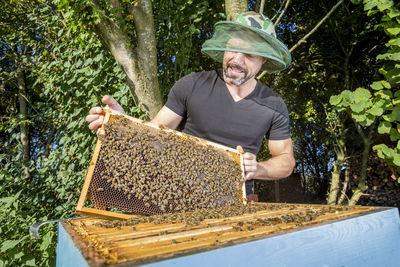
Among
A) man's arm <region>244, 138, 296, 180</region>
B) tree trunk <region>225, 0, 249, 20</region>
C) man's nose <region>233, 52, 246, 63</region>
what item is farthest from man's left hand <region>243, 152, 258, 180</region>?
tree trunk <region>225, 0, 249, 20</region>

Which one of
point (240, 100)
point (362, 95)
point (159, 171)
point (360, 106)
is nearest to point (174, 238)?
point (159, 171)

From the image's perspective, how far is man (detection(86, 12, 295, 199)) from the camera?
2.56 meters

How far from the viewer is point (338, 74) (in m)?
7.36

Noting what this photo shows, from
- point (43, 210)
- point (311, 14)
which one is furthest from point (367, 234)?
point (311, 14)

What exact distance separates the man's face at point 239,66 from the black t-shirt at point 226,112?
27 cm

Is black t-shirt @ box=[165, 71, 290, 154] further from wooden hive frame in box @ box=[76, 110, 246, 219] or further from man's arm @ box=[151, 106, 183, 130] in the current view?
wooden hive frame in box @ box=[76, 110, 246, 219]

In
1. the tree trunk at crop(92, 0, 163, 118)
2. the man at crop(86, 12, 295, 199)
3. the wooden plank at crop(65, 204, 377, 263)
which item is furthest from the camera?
the tree trunk at crop(92, 0, 163, 118)

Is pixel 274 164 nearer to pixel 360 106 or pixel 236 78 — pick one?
pixel 236 78

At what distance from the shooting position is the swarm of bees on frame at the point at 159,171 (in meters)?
1.87

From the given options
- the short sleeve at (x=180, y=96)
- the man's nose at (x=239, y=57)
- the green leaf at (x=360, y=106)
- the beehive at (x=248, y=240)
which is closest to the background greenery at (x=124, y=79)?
the green leaf at (x=360, y=106)

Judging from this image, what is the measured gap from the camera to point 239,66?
262cm

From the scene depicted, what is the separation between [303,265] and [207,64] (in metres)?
5.00

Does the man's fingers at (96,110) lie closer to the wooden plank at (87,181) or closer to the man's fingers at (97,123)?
the man's fingers at (97,123)

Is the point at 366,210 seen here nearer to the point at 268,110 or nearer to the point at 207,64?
the point at 268,110
